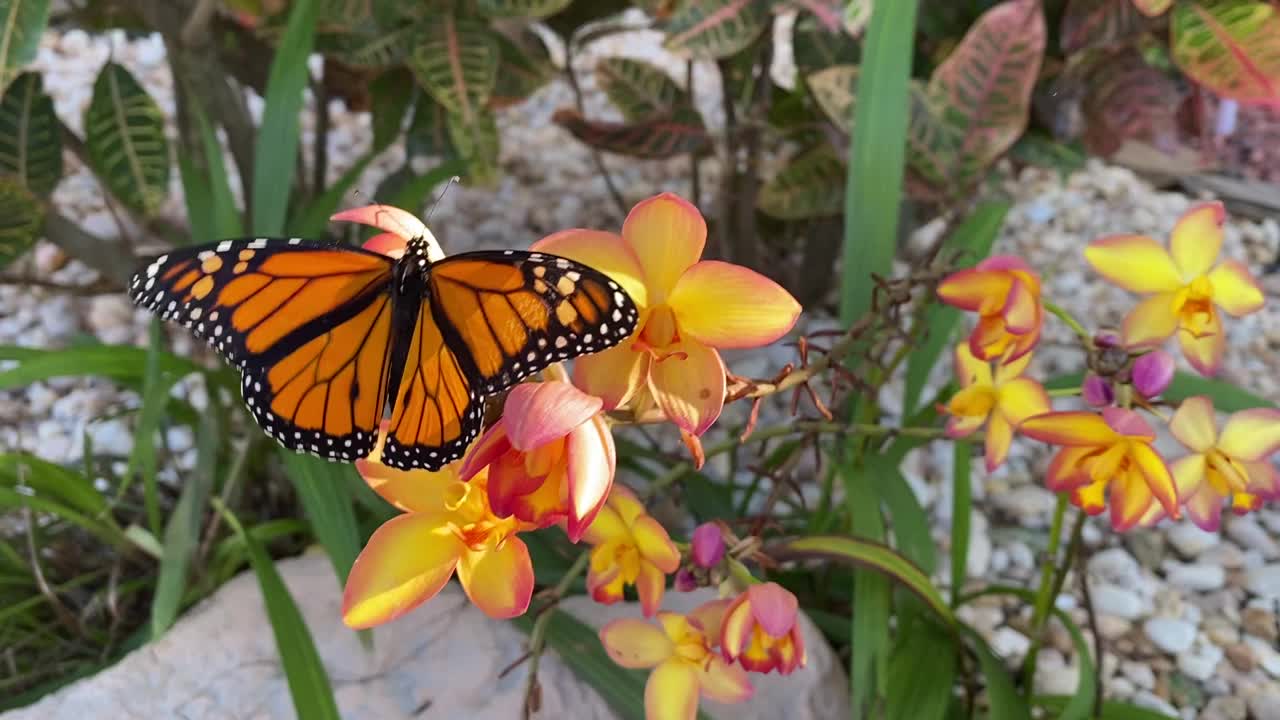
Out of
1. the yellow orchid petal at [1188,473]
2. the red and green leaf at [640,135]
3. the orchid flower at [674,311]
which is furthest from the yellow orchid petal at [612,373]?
the red and green leaf at [640,135]

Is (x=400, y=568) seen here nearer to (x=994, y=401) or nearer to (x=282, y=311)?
(x=282, y=311)

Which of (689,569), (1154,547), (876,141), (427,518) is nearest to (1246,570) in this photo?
(1154,547)

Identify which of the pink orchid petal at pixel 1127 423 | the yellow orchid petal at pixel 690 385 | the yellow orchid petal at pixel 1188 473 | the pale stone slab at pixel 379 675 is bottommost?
the pale stone slab at pixel 379 675

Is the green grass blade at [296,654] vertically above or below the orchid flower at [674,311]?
below

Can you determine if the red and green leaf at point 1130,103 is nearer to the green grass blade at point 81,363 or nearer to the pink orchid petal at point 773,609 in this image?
the pink orchid petal at point 773,609

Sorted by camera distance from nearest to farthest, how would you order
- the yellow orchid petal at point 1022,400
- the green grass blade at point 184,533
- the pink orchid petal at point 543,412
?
the pink orchid petal at point 543,412, the yellow orchid petal at point 1022,400, the green grass blade at point 184,533

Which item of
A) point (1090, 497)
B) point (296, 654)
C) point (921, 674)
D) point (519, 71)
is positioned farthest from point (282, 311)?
point (519, 71)

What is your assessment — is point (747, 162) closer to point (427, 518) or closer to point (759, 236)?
point (759, 236)
